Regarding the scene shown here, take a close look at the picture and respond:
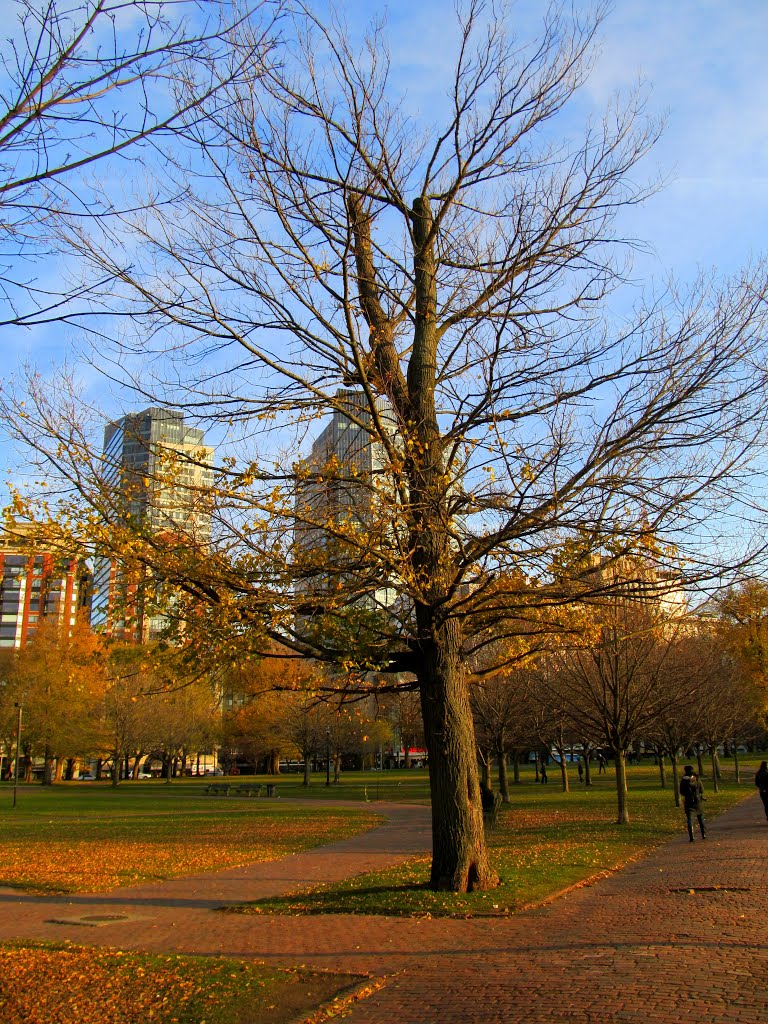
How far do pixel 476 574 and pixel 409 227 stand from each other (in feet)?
15.5

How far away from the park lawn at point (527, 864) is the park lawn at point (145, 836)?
157 inches

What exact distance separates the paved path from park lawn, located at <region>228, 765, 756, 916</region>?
0.41 meters

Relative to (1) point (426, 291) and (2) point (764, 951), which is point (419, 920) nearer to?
(2) point (764, 951)

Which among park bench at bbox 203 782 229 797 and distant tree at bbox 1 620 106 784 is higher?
distant tree at bbox 1 620 106 784

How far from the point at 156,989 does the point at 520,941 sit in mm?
3539

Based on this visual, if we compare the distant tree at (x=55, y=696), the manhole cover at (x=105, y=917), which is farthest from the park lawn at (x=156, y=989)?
the distant tree at (x=55, y=696)

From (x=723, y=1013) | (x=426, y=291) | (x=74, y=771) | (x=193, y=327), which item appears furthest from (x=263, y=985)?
(x=74, y=771)

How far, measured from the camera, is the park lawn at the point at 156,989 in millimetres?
5762

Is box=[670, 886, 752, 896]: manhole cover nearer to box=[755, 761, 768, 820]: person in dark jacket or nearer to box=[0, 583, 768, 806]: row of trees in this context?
box=[0, 583, 768, 806]: row of trees

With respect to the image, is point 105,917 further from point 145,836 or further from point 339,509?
Answer: point 145,836

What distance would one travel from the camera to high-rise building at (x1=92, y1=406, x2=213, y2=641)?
348 inches

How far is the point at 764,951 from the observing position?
7.13 metres

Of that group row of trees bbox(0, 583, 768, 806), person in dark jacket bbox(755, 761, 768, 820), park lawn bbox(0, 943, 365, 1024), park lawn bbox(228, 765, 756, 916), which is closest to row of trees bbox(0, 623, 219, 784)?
row of trees bbox(0, 583, 768, 806)

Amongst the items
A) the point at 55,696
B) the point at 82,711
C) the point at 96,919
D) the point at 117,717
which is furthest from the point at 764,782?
the point at 117,717
